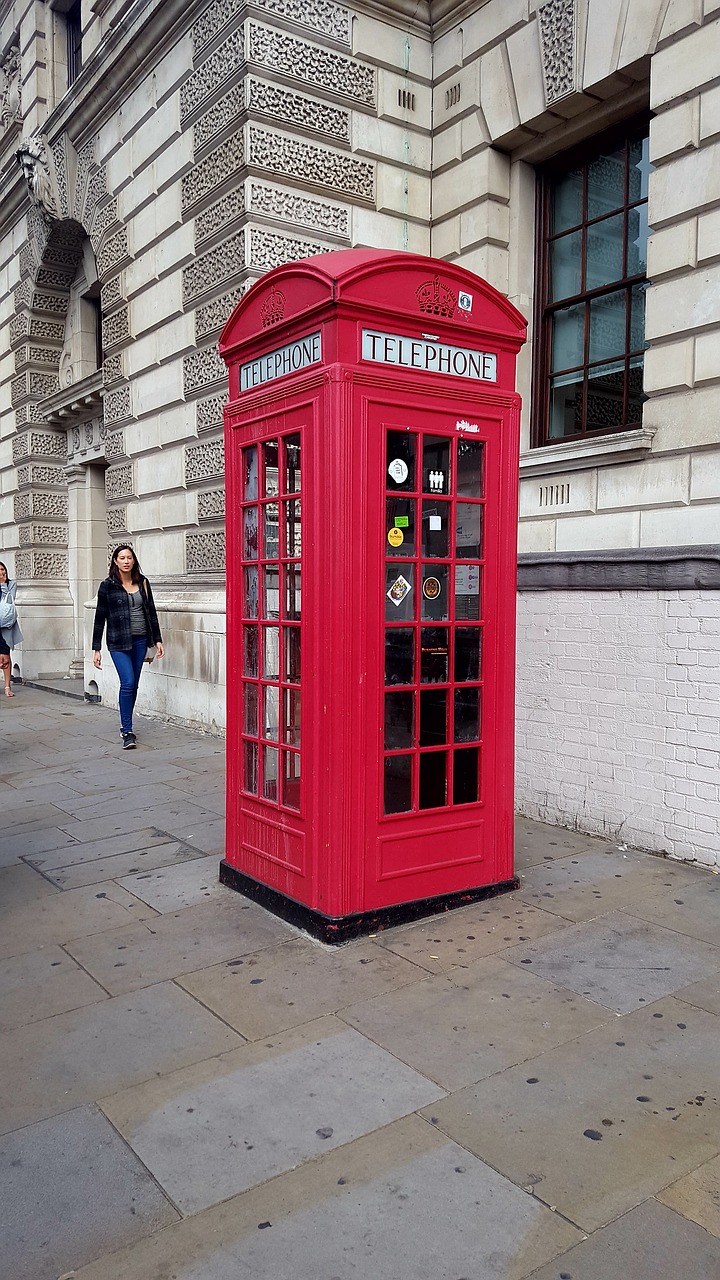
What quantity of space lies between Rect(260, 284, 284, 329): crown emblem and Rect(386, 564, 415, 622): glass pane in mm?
1267

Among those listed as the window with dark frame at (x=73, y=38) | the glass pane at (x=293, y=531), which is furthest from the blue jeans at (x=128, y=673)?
the window with dark frame at (x=73, y=38)

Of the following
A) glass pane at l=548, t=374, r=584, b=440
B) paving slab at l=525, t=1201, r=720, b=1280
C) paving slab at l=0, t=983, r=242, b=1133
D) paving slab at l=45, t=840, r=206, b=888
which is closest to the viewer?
paving slab at l=525, t=1201, r=720, b=1280

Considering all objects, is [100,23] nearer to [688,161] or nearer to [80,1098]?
[688,161]

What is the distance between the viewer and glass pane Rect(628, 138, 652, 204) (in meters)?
5.99

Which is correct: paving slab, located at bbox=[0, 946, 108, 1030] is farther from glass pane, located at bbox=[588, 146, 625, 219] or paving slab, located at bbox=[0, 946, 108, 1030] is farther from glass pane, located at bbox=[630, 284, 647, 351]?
glass pane, located at bbox=[588, 146, 625, 219]

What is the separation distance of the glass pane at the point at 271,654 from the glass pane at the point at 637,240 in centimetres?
378

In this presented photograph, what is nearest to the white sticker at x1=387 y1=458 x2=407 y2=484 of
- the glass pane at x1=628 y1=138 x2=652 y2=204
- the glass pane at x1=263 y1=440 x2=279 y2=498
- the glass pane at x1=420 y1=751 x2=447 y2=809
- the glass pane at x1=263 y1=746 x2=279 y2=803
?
the glass pane at x1=263 y1=440 x2=279 y2=498

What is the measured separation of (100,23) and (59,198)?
217 cm

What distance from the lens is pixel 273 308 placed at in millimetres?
4074

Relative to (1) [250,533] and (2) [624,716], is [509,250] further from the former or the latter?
(1) [250,533]

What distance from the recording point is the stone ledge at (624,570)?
16.2 ft

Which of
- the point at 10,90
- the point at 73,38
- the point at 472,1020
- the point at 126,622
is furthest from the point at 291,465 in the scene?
the point at 10,90

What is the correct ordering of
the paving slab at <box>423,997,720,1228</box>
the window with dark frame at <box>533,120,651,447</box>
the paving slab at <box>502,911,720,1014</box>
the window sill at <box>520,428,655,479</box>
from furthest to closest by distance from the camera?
1. the window with dark frame at <box>533,120,651,447</box>
2. the window sill at <box>520,428,655,479</box>
3. the paving slab at <box>502,911,720,1014</box>
4. the paving slab at <box>423,997,720,1228</box>

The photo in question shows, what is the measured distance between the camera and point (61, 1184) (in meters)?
2.34
